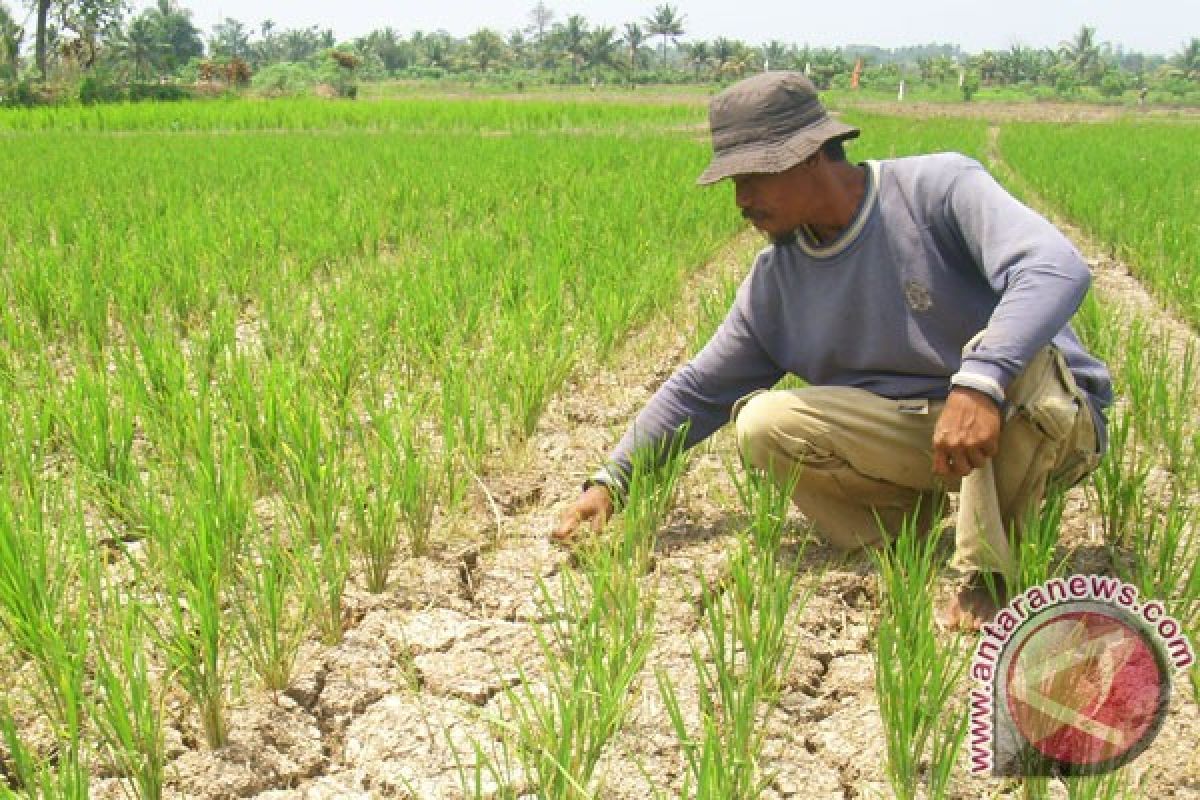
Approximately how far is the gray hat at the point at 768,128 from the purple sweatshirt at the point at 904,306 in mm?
202

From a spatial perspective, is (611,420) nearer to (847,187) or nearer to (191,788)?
(847,187)

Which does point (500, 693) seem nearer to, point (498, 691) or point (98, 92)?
point (498, 691)

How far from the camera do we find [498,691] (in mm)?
1647

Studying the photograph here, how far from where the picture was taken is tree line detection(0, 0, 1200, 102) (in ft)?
108

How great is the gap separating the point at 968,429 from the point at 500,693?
0.79 m

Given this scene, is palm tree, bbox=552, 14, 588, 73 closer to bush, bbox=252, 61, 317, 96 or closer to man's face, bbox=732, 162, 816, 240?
bush, bbox=252, 61, 317, 96

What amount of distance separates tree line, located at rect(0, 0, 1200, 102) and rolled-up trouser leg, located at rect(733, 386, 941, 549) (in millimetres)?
23746

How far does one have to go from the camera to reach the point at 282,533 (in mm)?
2207

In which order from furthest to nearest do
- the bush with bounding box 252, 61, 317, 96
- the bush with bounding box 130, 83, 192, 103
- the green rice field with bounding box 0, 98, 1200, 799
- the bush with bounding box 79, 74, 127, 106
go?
the bush with bounding box 252, 61, 317, 96 < the bush with bounding box 130, 83, 192, 103 < the bush with bounding box 79, 74, 127, 106 < the green rice field with bounding box 0, 98, 1200, 799

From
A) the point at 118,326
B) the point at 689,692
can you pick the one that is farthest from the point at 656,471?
the point at 118,326

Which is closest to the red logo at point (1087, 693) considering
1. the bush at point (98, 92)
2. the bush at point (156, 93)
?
the bush at point (98, 92)

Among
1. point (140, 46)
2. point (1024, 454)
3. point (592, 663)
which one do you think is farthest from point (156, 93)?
point (592, 663)

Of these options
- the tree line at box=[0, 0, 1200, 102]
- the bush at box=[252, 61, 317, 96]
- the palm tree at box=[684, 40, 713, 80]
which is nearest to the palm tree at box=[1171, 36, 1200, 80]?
the tree line at box=[0, 0, 1200, 102]

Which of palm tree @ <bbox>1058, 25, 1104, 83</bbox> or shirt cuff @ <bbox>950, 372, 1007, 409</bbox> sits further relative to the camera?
palm tree @ <bbox>1058, 25, 1104, 83</bbox>
